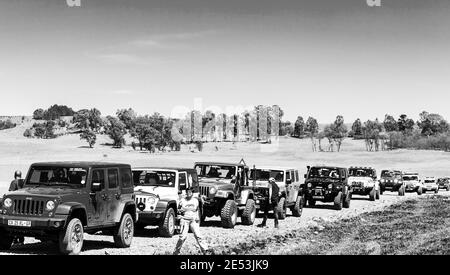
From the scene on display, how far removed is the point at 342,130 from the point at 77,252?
157m

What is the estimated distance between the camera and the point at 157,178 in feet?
62.8

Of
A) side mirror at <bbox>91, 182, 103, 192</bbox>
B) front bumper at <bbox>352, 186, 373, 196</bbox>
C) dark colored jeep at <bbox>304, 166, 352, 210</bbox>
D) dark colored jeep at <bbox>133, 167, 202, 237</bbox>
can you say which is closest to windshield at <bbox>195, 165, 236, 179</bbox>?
dark colored jeep at <bbox>133, 167, 202, 237</bbox>

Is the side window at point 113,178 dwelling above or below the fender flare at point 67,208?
above

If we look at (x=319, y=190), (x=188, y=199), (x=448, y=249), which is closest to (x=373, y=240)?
(x=448, y=249)

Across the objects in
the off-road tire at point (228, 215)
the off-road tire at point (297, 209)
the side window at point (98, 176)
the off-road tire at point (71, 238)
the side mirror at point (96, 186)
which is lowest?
the off-road tire at point (297, 209)

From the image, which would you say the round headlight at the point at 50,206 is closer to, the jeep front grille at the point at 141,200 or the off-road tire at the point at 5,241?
the off-road tire at the point at 5,241

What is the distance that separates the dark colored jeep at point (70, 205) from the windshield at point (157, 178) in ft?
9.34

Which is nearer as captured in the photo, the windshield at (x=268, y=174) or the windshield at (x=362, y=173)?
the windshield at (x=268, y=174)

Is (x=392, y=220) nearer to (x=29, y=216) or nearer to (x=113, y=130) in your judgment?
(x=29, y=216)

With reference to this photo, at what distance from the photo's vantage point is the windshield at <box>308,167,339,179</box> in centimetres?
3206

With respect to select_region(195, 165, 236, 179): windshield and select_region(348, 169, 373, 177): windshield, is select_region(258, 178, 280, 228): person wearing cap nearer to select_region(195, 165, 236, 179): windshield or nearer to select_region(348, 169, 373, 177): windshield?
select_region(195, 165, 236, 179): windshield

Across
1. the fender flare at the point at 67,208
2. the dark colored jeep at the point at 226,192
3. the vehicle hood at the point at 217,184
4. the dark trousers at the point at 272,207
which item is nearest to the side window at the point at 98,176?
the fender flare at the point at 67,208

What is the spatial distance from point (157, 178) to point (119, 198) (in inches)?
152

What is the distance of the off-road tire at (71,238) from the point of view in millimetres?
13125
